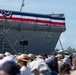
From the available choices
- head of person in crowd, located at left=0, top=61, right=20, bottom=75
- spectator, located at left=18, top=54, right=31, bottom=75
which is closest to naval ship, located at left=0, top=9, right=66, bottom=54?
spectator, located at left=18, top=54, right=31, bottom=75

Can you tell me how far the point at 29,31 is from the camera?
146ft

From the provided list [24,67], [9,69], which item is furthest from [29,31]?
[9,69]

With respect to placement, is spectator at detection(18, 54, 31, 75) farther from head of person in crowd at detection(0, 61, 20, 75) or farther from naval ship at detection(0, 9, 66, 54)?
naval ship at detection(0, 9, 66, 54)

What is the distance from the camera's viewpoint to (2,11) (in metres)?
40.3

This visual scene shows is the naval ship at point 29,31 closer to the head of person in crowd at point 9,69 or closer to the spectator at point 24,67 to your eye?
the spectator at point 24,67

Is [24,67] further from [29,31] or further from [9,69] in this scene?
[29,31]

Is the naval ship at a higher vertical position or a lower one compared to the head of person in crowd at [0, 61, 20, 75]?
lower

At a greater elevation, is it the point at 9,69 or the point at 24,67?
the point at 9,69

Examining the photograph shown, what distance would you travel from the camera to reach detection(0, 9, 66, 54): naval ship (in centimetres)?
4169

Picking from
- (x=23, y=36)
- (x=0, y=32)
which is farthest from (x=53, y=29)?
(x=0, y=32)

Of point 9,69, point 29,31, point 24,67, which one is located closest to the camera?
point 9,69

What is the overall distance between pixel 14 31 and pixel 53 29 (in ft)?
17.6

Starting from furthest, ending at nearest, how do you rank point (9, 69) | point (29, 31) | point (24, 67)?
point (29, 31) < point (24, 67) < point (9, 69)

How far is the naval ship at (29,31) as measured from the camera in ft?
137
